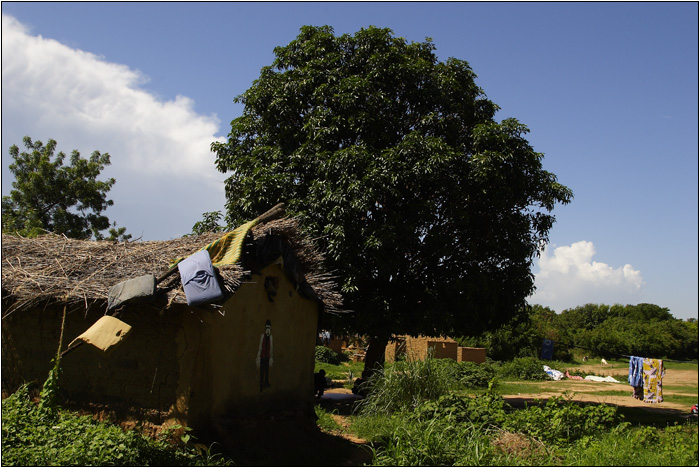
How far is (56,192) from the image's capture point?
23391 mm

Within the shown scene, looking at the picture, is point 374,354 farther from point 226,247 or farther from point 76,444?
point 76,444

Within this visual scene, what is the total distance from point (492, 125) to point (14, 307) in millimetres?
9925

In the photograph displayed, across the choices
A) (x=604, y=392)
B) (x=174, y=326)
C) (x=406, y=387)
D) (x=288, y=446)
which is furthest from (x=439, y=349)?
(x=174, y=326)

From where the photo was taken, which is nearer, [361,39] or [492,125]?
[492,125]

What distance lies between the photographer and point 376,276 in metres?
12.7

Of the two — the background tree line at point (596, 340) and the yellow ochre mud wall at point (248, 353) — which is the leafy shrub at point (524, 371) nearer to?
the background tree line at point (596, 340)

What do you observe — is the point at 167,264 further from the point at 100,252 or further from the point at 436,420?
the point at 436,420

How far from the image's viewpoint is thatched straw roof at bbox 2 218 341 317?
24.6 ft

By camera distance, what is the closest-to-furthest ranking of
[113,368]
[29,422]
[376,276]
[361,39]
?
[29,422], [113,368], [376,276], [361,39]

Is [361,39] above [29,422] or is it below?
above

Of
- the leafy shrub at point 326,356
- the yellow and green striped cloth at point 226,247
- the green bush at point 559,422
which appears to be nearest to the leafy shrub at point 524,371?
the leafy shrub at point 326,356

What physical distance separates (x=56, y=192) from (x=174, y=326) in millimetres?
19265

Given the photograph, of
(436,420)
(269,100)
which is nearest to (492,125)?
(269,100)

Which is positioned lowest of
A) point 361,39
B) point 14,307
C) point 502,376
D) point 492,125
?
point 502,376
